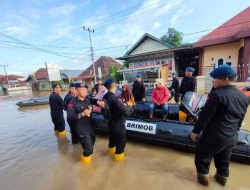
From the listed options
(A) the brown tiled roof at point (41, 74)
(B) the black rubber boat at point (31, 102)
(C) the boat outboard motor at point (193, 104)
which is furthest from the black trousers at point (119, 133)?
(A) the brown tiled roof at point (41, 74)

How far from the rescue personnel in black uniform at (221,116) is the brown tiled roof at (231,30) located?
904 centimetres

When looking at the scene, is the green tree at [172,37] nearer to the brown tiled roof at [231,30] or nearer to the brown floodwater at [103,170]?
the brown tiled roof at [231,30]

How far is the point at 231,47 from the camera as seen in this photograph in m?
10.4

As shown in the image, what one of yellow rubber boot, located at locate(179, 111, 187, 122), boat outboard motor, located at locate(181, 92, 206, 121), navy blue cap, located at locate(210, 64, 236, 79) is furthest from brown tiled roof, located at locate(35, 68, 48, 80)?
navy blue cap, located at locate(210, 64, 236, 79)

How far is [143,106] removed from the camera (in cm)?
494

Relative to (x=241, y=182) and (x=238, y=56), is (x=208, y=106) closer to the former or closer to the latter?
(x=241, y=182)

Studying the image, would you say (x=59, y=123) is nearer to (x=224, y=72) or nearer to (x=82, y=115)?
(x=82, y=115)

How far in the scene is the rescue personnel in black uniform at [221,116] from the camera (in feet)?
6.76

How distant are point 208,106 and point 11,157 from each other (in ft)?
15.5

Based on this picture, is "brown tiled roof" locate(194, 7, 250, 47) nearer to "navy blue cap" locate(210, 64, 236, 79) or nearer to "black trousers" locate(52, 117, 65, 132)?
"navy blue cap" locate(210, 64, 236, 79)

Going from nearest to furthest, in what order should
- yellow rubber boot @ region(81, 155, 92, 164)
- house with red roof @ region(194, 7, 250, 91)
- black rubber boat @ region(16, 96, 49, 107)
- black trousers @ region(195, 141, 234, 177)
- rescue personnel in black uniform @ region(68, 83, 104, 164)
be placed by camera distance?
1. black trousers @ region(195, 141, 234, 177)
2. rescue personnel in black uniform @ region(68, 83, 104, 164)
3. yellow rubber boot @ region(81, 155, 92, 164)
4. house with red roof @ region(194, 7, 250, 91)
5. black rubber boat @ region(16, 96, 49, 107)

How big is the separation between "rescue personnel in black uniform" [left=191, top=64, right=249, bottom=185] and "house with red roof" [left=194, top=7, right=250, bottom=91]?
339 inches

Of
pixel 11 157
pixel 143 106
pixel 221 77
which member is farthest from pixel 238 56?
pixel 11 157

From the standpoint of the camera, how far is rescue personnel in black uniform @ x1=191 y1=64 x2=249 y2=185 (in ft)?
6.76
